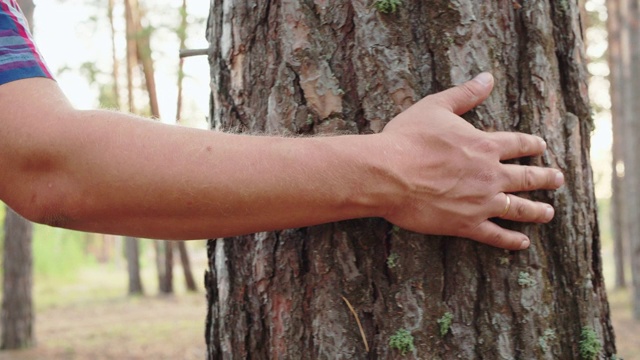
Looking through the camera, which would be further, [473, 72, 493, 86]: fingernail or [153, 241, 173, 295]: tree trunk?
[153, 241, 173, 295]: tree trunk

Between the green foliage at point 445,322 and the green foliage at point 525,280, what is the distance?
20cm

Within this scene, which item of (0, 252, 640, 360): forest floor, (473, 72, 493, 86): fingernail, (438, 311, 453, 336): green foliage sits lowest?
(0, 252, 640, 360): forest floor

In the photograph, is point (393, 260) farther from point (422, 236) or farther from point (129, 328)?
point (129, 328)

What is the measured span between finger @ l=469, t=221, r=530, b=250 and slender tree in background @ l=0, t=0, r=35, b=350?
29.3 ft

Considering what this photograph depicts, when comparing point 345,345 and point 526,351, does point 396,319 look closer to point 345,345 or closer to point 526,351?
point 345,345

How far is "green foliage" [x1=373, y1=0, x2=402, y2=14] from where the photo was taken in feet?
5.10

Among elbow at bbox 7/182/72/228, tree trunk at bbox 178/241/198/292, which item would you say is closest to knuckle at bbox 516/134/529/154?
elbow at bbox 7/182/72/228

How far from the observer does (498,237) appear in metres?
1.47

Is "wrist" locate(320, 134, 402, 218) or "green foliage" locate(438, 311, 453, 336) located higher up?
"wrist" locate(320, 134, 402, 218)

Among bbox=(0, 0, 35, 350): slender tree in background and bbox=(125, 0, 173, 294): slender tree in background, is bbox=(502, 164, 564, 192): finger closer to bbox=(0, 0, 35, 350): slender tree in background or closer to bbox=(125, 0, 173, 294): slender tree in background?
bbox=(0, 0, 35, 350): slender tree in background

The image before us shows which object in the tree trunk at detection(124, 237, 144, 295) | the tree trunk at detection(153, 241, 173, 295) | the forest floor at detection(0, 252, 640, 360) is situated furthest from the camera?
the tree trunk at detection(124, 237, 144, 295)

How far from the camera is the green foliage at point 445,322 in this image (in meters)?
1.51

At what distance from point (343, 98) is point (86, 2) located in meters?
15.0

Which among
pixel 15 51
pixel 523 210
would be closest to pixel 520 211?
pixel 523 210
